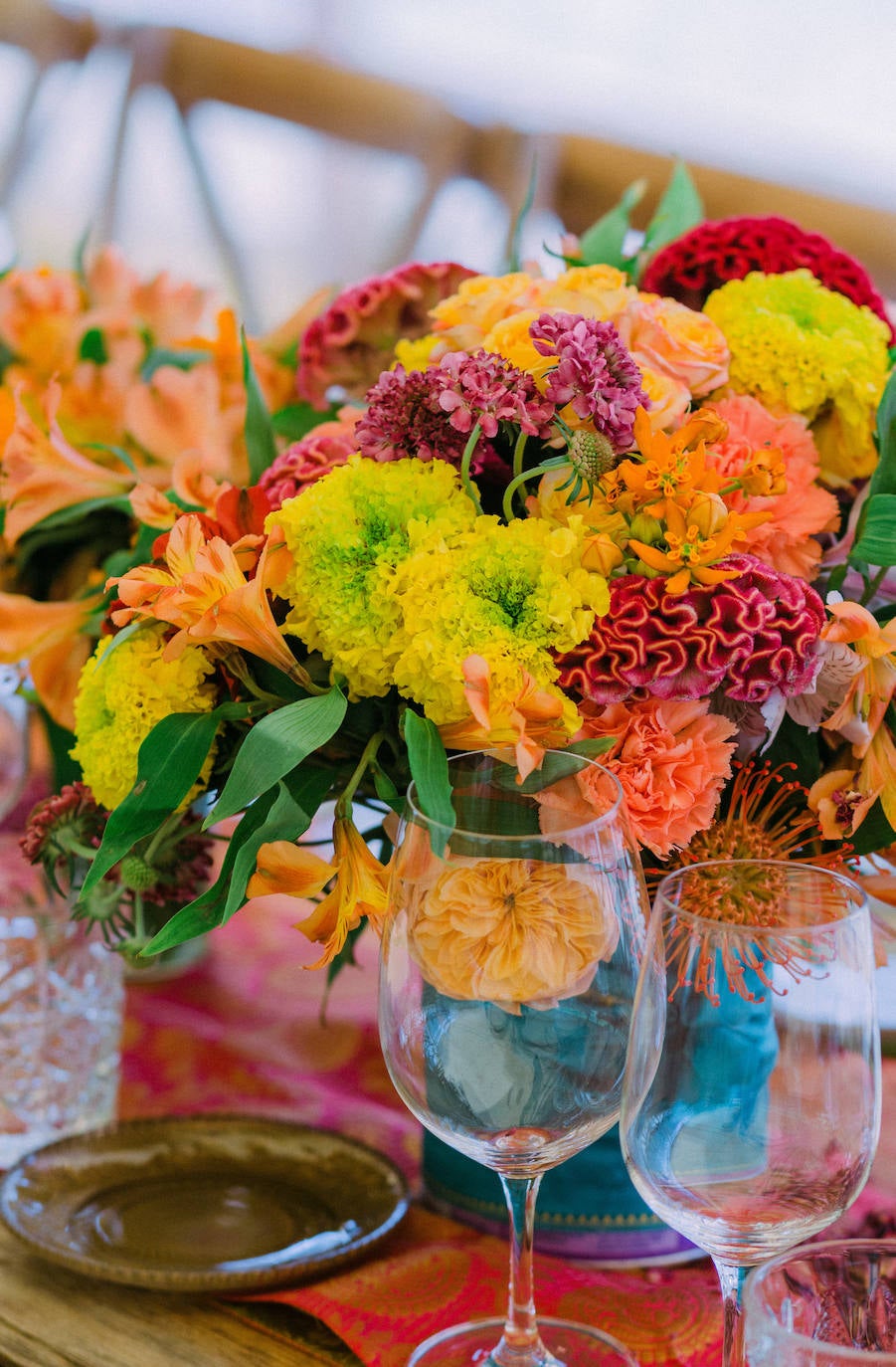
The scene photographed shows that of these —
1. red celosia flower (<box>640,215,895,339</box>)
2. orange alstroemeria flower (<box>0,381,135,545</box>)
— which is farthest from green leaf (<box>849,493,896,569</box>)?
orange alstroemeria flower (<box>0,381,135,545</box>)

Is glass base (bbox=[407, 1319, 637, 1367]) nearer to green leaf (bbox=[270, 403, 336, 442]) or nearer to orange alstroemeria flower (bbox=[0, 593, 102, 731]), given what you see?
orange alstroemeria flower (bbox=[0, 593, 102, 731])

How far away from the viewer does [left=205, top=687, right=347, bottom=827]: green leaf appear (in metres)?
0.56

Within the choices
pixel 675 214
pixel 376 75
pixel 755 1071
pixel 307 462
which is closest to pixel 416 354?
pixel 307 462

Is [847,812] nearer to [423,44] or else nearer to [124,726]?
[124,726]

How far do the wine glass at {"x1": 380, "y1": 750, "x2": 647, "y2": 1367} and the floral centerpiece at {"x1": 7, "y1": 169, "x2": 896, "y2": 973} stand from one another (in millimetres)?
28

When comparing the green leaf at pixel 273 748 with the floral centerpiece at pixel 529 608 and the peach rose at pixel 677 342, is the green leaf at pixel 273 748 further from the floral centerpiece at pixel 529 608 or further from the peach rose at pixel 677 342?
the peach rose at pixel 677 342

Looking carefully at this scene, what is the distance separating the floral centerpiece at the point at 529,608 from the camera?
56 cm

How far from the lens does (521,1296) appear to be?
0.60m

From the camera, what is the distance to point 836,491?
734 millimetres

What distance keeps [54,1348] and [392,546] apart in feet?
1.29

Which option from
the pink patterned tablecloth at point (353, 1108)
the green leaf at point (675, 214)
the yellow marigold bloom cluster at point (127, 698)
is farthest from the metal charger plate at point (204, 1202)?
the green leaf at point (675, 214)

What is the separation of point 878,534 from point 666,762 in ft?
0.49

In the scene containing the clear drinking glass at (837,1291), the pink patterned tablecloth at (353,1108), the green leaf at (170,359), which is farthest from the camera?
the green leaf at (170,359)

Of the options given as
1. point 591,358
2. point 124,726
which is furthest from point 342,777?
point 591,358
